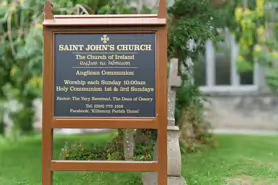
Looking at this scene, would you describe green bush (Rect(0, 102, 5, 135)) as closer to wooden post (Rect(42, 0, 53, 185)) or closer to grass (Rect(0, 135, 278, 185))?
grass (Rect(0, 135, 278, 185))

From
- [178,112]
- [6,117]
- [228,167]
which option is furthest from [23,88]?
[228,167]

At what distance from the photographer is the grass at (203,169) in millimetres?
7324

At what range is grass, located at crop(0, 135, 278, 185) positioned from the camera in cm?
732

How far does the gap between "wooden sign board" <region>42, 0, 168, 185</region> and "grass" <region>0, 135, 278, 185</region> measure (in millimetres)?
1459

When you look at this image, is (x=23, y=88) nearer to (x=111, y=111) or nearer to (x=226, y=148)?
(x=226, y=148)

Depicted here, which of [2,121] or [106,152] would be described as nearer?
[106,152]

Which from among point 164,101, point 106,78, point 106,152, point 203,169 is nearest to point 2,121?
point 106,152

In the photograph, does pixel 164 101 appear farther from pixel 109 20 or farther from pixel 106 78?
pixel 109 20

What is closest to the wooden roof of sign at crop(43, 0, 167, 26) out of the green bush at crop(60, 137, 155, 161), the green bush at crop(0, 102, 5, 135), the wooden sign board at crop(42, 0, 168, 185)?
the wooden sign board at crop(42, 0, 168, 185)

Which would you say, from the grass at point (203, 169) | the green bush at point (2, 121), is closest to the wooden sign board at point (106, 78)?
the grass at point (203, 169)

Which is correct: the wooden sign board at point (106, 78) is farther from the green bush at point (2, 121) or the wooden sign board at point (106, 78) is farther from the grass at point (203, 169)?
the green bush at point (2, 121)

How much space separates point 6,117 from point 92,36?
44.5ft

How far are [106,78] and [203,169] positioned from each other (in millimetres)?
2995

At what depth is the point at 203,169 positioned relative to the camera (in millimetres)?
7973
